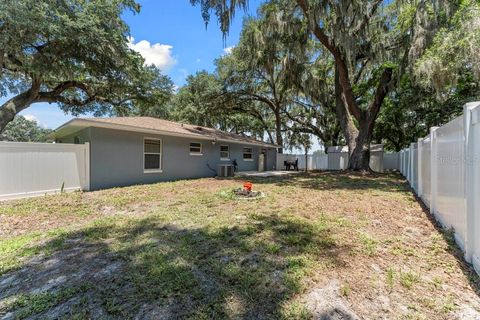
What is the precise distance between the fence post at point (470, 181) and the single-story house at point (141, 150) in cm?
893

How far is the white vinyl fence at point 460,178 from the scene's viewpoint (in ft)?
8.77

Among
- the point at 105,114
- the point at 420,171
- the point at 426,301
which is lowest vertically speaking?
the point at 426,301

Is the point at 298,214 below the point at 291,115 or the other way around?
below

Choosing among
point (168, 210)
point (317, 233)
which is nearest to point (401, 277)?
point (317, 233)

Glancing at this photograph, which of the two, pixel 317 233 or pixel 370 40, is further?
pixel 370 40

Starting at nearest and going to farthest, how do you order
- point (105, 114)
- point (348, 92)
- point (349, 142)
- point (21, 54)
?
point (21, 54) → point (348, 92) → point (349, 142) → point (105, 114)

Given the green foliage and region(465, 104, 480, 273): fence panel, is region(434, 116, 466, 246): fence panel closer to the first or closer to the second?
region(465, 104, 480, 273): fence panel

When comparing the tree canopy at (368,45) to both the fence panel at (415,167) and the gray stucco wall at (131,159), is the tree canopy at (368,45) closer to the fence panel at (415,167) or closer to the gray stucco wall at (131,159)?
the fence panel at (415,167)

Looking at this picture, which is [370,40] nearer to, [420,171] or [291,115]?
[420,171]

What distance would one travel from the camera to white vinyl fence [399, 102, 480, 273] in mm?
2674

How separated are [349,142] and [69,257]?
45.2 ft

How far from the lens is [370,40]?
39.8ft

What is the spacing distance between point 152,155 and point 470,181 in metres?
10.1

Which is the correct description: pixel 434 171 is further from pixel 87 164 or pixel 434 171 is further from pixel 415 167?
pixel 87 164
